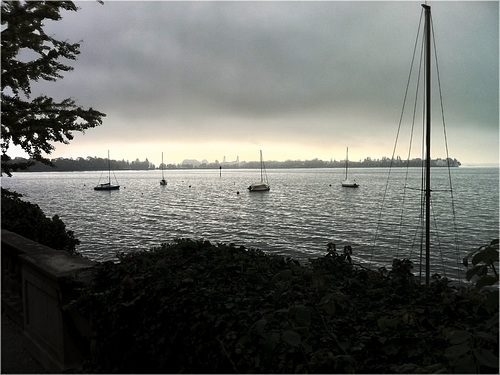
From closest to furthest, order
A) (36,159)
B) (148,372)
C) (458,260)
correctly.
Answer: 1. (148,372)
2. (36,159)
3. (458,260)

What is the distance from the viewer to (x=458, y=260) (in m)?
20.2

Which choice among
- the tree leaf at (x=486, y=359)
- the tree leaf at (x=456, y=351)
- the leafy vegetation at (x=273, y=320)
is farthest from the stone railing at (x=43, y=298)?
the tree leaf at (x=486, y=359)

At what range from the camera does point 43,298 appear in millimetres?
3623

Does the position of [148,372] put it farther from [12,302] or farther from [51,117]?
[51,117]

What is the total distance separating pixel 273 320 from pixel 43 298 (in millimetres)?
2704

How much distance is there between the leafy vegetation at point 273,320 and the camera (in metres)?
1.84

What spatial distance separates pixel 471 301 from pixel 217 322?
197cm

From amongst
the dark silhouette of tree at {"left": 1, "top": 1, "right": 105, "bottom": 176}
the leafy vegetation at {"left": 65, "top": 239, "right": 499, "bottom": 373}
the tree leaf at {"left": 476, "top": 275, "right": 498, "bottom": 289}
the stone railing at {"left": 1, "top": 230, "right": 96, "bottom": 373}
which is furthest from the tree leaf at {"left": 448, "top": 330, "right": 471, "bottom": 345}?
the dark silhouette of tree at {"left": 1, "top": 1, "right": 105, "bottom": 176}

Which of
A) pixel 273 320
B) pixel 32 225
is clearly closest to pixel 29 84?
pixel 32 225

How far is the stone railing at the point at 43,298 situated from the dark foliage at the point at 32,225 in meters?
1.85

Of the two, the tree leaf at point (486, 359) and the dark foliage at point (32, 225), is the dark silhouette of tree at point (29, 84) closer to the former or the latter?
the dark foliage at point (32, 225)

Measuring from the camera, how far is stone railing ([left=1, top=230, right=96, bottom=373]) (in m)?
3.23

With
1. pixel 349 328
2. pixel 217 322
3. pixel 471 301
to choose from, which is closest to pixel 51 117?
pixel 217 322

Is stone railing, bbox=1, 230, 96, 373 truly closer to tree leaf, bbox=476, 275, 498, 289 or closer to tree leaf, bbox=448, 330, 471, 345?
tree leaf, bbox=448, 330, 471, 345
